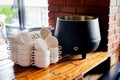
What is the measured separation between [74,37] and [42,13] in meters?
1.28

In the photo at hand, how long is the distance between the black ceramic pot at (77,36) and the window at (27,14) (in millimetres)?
1188

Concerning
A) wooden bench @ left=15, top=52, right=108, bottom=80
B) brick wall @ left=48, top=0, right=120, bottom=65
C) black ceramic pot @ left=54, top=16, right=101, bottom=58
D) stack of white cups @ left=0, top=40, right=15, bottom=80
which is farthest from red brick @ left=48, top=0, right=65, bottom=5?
stack of white cups @ left=0, top=40, right=15, bottom=80

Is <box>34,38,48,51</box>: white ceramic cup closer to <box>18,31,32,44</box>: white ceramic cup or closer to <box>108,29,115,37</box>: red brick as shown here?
<box>18,31,32,44</box>: white ceramic cup

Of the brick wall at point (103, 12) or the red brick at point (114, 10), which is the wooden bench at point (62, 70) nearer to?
the brick wall at point (103, 12)

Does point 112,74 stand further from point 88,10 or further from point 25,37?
point 25,37

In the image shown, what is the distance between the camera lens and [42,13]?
2.38 m

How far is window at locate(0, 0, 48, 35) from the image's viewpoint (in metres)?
2.40

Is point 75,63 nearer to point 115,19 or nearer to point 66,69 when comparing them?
point 66,69

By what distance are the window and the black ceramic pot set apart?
1188mm

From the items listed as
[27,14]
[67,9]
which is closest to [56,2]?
[67,9]

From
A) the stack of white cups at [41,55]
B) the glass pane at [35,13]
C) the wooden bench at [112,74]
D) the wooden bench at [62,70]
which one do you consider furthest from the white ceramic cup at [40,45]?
the glass pane at [35,13]

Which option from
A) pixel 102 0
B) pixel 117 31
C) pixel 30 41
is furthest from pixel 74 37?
pixel 117 31

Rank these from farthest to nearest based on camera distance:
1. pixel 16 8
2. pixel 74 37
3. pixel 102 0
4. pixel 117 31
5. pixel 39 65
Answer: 1. pixel 16 8
2. pixel 117 31
3. pixel 102 0
4. pixel 74 37
5. pixel 39 65

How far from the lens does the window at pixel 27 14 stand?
7.89 ft
